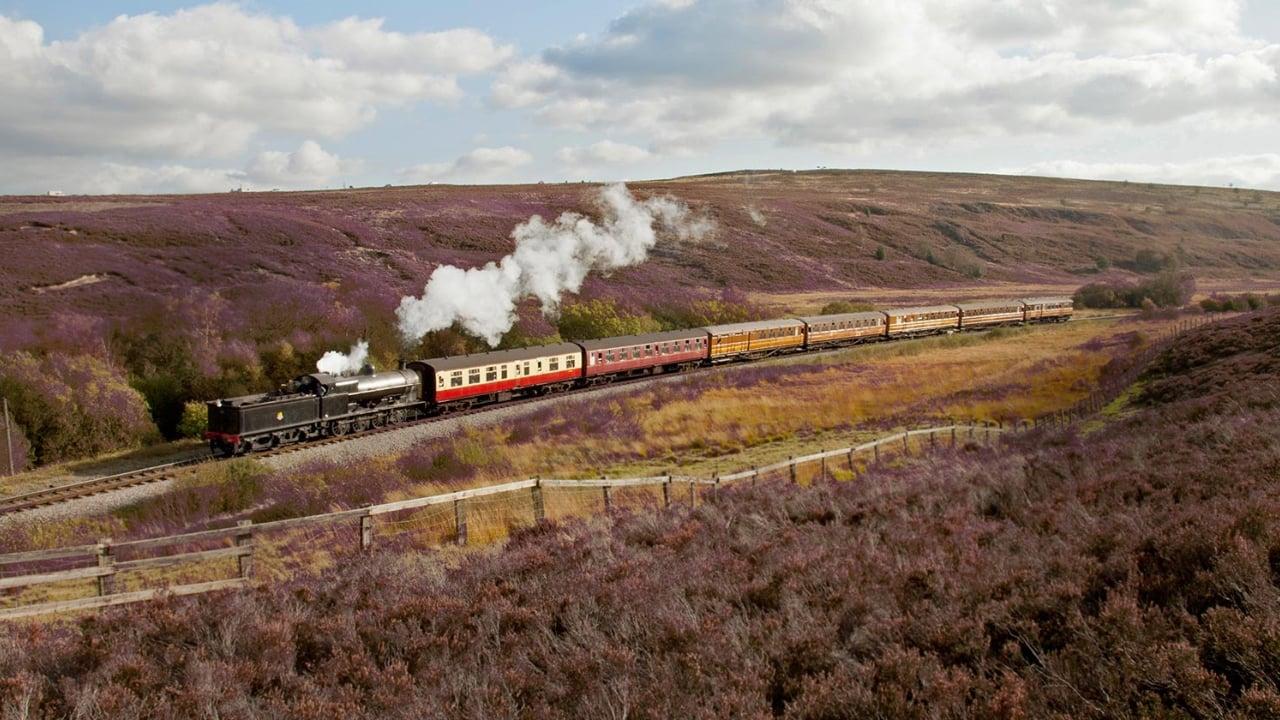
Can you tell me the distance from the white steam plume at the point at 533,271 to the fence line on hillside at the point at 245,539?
1840cm

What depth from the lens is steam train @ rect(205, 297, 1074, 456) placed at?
901 inches

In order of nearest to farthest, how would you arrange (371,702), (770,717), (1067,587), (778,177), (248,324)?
(770,717) < (371,702) < (1067,587) < (248,324) < (778,177)

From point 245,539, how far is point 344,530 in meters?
3.63

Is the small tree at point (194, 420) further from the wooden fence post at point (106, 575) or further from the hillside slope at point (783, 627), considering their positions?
the hillside slope at point (783, 627)

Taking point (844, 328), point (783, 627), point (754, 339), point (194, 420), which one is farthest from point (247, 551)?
point (844, 328)

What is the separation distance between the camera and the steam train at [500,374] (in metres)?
22.9

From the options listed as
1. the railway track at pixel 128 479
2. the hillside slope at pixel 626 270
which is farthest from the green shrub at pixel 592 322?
the railway track at pixel 128 479

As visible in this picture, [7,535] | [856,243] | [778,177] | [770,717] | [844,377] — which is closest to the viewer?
[770,717]

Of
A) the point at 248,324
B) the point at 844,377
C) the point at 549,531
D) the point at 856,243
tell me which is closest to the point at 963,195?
the point at 856,243

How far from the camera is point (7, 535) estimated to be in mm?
16031

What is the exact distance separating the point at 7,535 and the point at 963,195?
15712 cm

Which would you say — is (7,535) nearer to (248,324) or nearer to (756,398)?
(248,324)

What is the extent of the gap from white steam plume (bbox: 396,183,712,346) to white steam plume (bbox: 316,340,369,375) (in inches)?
172

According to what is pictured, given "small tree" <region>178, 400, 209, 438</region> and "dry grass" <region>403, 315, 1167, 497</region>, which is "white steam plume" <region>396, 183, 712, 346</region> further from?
"small tree" <region>178, 400, 209, 438</region>
